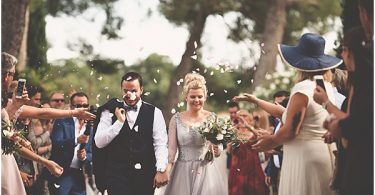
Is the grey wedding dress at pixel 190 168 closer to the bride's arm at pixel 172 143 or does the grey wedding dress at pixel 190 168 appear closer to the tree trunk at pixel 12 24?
the bride's arm at pixel 172 143

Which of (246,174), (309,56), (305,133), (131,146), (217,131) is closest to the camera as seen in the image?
(305,133)

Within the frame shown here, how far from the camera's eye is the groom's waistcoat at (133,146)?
875 cm

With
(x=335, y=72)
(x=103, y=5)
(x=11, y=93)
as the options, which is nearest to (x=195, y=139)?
(x=335, y=72)

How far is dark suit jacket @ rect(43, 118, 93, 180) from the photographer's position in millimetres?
9977

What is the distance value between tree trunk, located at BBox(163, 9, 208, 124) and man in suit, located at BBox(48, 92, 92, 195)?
17.7m

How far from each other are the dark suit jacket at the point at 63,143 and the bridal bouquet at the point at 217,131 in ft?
5.67

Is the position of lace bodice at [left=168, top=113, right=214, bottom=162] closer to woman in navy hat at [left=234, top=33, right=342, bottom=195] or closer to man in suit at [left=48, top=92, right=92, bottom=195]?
man in suit at [left=48, top=92, right=92, bottom=195]

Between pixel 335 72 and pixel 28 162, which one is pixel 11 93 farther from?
pixel 335 72

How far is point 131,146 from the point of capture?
876 centimetres

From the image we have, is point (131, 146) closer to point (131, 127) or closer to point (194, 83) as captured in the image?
point (131, 127)

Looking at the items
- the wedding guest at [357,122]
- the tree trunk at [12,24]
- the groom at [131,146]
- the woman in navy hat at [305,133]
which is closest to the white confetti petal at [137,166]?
the groom at [131,146]

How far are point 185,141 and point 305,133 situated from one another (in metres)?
2.42

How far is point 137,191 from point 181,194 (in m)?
0.66

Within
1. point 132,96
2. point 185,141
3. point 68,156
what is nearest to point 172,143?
point 185,141
